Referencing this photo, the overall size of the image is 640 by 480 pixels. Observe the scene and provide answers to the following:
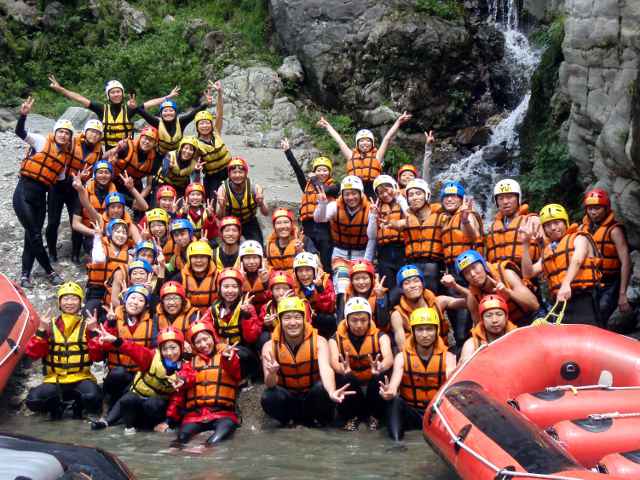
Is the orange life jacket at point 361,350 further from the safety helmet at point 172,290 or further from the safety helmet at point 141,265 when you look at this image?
the safety helmet at point 141,265

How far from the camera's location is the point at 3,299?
334 inches

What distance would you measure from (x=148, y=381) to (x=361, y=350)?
1.92 meters

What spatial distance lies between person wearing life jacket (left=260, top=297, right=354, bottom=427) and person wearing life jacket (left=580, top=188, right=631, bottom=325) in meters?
2.65

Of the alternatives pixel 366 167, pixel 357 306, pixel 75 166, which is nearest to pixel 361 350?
pixel 357 306

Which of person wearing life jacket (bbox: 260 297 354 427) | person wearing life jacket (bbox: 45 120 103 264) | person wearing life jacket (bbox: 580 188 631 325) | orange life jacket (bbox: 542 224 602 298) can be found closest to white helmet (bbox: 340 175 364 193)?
person wearing life jacket (bbox: 260 297 354 427)

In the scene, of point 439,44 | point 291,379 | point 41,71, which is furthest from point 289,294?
point 41,71

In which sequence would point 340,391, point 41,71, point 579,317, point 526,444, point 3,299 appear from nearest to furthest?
point 526,444 → point 340,391 → point 579,317 → point 3,299 → point 41,71

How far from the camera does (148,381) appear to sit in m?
7.73

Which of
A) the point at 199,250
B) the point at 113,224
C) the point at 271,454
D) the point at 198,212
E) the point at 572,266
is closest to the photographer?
the point at 271,454

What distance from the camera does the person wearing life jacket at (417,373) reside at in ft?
23.6

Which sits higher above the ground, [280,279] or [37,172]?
[37,172]

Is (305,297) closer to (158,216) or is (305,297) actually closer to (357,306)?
(357,306)

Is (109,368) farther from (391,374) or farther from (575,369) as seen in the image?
(575,369)

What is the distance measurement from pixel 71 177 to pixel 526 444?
664cm
